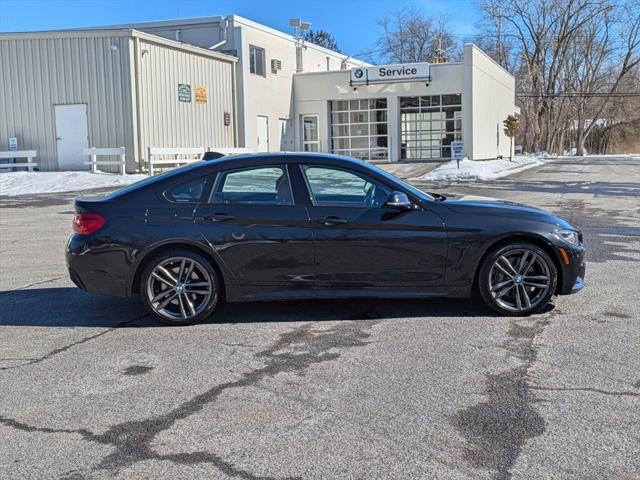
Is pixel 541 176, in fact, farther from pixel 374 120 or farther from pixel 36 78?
pixel 36 78

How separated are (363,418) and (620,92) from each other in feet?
239

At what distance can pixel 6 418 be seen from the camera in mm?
4270

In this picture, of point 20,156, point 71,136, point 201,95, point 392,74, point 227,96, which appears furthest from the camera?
point 392,74

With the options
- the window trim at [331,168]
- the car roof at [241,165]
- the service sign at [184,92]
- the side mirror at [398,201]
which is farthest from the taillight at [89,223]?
the service sign at [184,92]

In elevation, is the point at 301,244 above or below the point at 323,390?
above

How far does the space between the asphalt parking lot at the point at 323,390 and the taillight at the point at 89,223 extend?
881 millimetres

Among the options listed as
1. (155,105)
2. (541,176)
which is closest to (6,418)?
(155,105)

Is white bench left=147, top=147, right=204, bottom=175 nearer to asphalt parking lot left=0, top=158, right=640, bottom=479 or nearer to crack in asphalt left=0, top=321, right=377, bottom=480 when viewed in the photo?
asphalt parking lot left=0, top=158, right=640, bottom=479

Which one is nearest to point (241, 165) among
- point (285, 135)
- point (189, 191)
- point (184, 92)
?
point (189, 191)

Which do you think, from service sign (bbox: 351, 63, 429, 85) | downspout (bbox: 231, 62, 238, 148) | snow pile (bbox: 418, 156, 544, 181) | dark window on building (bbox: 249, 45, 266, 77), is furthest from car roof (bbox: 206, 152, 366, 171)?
service sign (bbox: 351, 63, 429, 85)

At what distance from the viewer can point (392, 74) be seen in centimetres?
3362

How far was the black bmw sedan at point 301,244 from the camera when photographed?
630 cm

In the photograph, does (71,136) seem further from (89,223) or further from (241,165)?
(241,165)

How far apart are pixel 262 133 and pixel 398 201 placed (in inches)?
1146
